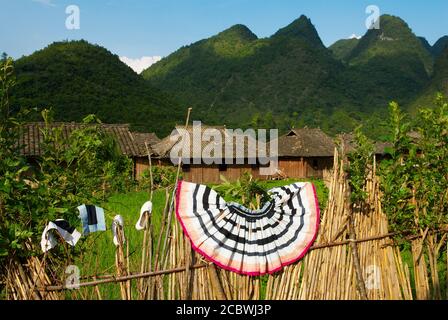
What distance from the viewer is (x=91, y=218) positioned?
12.0 ft

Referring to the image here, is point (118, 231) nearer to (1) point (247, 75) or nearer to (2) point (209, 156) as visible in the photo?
(2) point (209, 156)

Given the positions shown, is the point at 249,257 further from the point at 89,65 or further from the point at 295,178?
the point at 89,65

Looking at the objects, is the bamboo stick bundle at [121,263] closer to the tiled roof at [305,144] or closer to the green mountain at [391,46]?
the tiled roof at [305,144]

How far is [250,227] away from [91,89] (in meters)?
43.1

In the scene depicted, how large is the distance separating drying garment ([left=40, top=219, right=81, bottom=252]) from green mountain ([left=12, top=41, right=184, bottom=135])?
35.9 meters

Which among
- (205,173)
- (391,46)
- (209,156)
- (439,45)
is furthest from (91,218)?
(439,45)

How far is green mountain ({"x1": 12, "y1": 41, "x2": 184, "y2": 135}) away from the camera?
1619 inches

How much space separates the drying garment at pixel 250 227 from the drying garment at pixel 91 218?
57 cm

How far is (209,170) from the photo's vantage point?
2509 centimetres

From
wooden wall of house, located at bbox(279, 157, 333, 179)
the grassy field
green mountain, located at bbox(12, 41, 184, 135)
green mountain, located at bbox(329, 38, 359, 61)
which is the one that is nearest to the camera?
the grassy field

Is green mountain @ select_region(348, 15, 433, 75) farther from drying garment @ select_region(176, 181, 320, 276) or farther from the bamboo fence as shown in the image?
drying garment @ select_region(176, 181, 320, 276)

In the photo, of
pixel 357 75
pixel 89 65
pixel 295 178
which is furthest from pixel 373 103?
pixel 295 178

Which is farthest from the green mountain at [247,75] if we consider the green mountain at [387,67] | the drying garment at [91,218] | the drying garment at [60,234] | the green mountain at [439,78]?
the drying garment at [60,234]

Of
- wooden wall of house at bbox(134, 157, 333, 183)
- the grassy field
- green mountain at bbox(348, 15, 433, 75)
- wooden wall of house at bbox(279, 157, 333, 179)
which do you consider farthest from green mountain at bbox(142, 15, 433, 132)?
the grassy field
